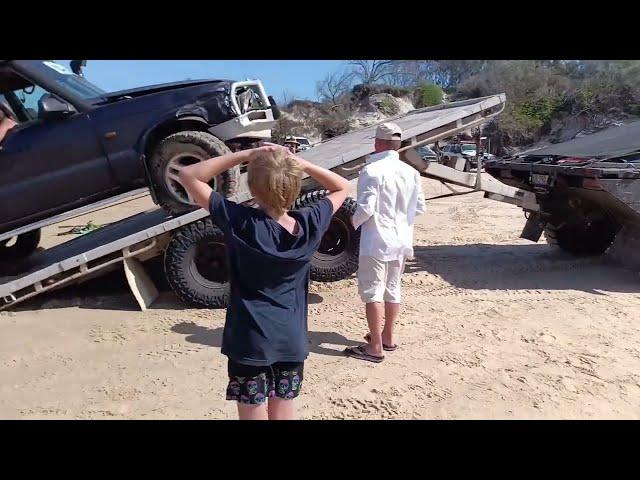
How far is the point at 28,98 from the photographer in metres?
5.28

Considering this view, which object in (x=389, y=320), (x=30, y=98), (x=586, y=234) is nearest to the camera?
(x=389, y=320)

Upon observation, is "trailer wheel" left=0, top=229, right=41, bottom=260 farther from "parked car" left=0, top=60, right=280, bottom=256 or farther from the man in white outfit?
the man in white outfit

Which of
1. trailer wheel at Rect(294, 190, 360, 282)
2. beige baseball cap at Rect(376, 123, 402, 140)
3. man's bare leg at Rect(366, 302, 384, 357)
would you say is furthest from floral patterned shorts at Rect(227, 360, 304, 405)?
trailer wheel at Rect(294, 190, 360, 282)

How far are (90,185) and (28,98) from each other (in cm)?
107

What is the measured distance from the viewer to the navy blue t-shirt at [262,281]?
2148mm

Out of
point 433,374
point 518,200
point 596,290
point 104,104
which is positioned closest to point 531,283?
point 596,290

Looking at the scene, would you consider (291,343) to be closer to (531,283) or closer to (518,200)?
(531,283)

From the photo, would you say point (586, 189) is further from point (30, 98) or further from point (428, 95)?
point (428, 95)

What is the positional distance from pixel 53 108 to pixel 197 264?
1968 millimetres

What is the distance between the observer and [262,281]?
218 cm

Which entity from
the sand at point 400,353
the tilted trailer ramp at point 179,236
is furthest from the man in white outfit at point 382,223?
the tilted trailer ramp at point 179,236

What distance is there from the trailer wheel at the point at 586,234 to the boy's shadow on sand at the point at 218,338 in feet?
12.9

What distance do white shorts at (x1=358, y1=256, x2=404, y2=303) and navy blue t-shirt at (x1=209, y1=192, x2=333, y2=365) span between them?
1787 mm

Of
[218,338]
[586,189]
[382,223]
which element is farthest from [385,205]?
[586,189]
